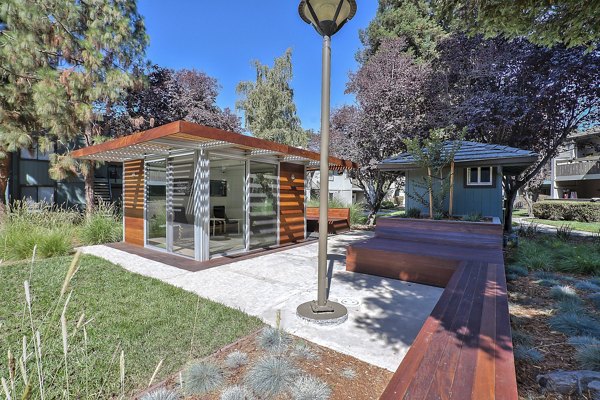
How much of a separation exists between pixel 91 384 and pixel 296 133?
19.4 m

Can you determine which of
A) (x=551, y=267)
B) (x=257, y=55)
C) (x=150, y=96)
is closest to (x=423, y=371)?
(x=551, y=267)

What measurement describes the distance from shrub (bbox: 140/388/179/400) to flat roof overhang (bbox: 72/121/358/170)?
3121 mm

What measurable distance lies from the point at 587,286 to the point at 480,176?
386 cm

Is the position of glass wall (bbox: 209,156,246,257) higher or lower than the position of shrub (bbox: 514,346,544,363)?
higher

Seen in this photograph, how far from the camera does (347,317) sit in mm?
3338

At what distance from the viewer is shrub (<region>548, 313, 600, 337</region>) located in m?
2.91

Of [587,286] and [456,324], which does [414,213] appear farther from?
[456,324]

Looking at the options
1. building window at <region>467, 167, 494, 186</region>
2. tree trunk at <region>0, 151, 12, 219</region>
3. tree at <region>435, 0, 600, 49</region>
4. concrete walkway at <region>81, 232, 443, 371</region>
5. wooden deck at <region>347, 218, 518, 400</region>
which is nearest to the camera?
wooden deck at <region>347, 218, 518, 400</region>

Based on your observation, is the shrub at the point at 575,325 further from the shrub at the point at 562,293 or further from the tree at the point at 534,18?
the tree at the point at 534,18

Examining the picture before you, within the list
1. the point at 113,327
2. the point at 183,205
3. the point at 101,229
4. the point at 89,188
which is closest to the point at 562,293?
the point at 113,327

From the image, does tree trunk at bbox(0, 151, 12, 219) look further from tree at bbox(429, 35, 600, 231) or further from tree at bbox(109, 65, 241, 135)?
tree at bbox(429, 35, 600, 231)

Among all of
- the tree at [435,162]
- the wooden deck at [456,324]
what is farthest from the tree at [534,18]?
the wooden deck at [456,324]

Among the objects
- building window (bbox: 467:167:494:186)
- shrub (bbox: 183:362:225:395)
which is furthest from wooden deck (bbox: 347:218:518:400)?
building window (bbox: 467:167:494:186)

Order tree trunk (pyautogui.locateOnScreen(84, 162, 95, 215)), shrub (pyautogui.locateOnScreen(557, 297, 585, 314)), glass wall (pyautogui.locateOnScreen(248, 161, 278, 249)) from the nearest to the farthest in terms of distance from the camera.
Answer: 1. shrub (pyautogui.locateOnScreen(557, 297, 585, 314))
2. glass wall (pyautogui.locateOnScreen(248, 161, 278, 249))
3. tree trunk (pyautogui.locateOnScreen(84, 162, 95, 215))
